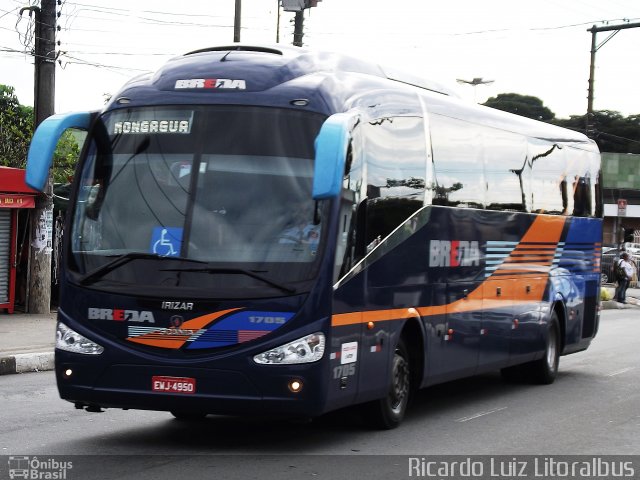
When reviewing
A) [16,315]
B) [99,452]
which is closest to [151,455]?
[99,452]

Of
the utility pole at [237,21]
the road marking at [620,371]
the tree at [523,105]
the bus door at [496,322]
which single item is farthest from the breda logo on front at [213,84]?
the tree at [523,105]

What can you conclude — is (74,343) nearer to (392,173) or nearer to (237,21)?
(392,173)

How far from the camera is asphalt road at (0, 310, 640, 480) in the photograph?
8.66 meters

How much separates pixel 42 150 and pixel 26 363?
6554mm

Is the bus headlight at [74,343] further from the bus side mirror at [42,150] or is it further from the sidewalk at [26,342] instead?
the sidewalk at [26,342]

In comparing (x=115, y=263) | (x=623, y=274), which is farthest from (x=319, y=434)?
(x=623, y=274)

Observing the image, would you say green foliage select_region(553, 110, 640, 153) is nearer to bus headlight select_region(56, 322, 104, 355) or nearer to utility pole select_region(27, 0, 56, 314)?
utility pole select_region(27, 0, 56, 314)

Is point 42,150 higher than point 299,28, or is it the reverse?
point 299,28

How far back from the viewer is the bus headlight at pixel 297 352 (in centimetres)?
865

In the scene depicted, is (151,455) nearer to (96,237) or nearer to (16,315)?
(96,237)

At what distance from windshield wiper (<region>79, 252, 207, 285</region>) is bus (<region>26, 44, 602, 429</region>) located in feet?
0.05

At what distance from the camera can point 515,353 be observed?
45.8 feet

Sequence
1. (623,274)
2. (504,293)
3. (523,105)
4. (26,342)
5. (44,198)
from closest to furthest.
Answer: (504,293) < (26,342) < (44,198) < (623,274) < (523,105)

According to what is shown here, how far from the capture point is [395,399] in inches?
417
